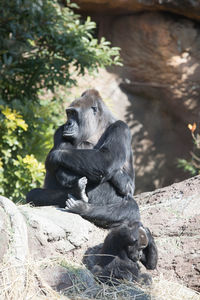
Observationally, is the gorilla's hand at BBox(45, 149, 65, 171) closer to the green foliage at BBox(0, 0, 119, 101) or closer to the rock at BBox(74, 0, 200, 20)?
the green foliage at BBox(0, 0, 119, 101)

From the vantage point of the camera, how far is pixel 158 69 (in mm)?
9719

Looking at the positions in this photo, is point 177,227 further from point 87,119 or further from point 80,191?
point 87,119

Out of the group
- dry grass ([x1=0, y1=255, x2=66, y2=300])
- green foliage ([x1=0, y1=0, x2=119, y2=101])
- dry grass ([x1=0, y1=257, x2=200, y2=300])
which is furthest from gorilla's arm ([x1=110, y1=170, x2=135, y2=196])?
green foliage ([x1=0, y1=0, x2=119, y2=101])

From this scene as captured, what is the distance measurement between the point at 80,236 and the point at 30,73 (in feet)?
12.9

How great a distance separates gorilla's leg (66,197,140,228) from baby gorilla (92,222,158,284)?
518 millimetres

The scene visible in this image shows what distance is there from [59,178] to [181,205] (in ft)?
4.26

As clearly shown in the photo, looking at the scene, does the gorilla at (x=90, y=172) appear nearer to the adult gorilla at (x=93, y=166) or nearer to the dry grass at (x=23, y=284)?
the adult gorilla at (x=93, y=166)

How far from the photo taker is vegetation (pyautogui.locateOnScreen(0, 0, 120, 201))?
685 cm

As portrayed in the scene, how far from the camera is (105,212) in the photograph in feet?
15.5

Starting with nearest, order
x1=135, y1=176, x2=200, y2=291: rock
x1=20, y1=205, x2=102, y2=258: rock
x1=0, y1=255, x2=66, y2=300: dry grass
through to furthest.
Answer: x1=0, y1=255, x2=66, y2=300: dry grass
x1=20, y1=205, x2=102, y2=258: rock
x1=135, y1=176, x2=200, y2=291: rock

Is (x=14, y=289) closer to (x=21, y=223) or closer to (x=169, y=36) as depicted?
(x=21, y=223)

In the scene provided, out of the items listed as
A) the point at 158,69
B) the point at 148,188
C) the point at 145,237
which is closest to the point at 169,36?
the point at 158,69

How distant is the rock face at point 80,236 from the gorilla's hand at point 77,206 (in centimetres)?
9

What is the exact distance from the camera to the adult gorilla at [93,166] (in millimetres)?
4711
